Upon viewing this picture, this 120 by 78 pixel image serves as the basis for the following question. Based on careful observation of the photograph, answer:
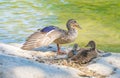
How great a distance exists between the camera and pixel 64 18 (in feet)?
47.6

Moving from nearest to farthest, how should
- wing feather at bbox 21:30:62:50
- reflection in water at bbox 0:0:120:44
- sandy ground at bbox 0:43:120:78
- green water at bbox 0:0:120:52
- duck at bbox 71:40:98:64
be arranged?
1. sandy ground at bbox 0:43:120:78
2. duck at bbox 71:40:98:64
3. wing feather at bbox 21:30:62:50
4. green water at bbox 0:0:120:52
5. reflection in water at bbox 0:0:120:44

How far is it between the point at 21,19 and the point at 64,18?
1481mm

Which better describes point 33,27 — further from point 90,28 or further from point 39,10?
point 39,10

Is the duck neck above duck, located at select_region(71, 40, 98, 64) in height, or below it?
above

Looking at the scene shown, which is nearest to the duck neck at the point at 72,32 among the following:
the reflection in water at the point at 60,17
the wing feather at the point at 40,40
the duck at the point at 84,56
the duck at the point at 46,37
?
the duck at the point at 46,37

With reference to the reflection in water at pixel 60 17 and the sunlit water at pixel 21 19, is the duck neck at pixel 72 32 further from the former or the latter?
the sunlit water at pixel 21 19

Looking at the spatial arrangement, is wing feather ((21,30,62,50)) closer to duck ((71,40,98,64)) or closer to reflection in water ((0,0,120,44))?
duck ((71,40,98,64))

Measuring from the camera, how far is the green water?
38.3ft

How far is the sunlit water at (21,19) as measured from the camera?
39.5 ft

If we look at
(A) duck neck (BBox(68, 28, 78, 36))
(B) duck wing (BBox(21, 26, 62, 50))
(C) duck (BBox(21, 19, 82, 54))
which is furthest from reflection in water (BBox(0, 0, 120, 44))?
(B) duck wing (BBox(21, 26, 62, 50))

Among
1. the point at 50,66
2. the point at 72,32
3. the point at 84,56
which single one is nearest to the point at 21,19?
the point at 72,32

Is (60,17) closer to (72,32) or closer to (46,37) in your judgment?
(72,32)

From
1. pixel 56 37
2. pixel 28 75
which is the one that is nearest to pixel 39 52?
pixel 56 37

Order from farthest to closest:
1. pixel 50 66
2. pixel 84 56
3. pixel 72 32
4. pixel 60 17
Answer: pixel 60 17
pixel 72 32
pixel 84 56
pixel 50 66
